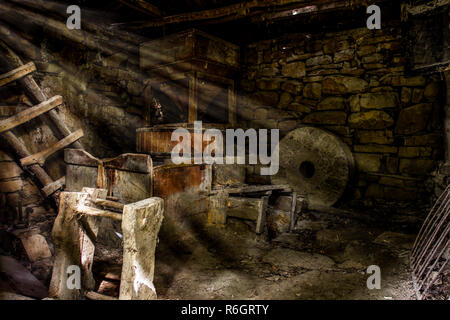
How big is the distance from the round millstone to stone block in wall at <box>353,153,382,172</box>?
243 millimetres

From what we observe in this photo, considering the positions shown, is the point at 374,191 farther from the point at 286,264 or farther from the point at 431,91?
the point at 286,264

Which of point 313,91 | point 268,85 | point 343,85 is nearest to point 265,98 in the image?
point 268,85

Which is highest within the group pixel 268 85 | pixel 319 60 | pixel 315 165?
pixel 319 60

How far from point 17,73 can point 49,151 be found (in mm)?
1090

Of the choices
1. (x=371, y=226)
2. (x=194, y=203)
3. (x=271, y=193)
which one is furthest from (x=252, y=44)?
(x=371, y=226)

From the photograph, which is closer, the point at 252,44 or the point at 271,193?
the point at 271,193

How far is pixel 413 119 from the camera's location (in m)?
4.23

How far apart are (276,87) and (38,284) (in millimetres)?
4925

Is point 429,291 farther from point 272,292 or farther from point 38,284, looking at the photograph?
point 38,284

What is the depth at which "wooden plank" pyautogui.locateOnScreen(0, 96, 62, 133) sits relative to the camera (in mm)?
3359

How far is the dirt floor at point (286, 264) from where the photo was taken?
2.53 m

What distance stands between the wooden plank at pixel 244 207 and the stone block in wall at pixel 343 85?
2.61 metres

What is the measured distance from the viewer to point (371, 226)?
429cm

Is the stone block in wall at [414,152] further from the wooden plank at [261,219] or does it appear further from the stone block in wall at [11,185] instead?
the stone block in wall at [11,185]
